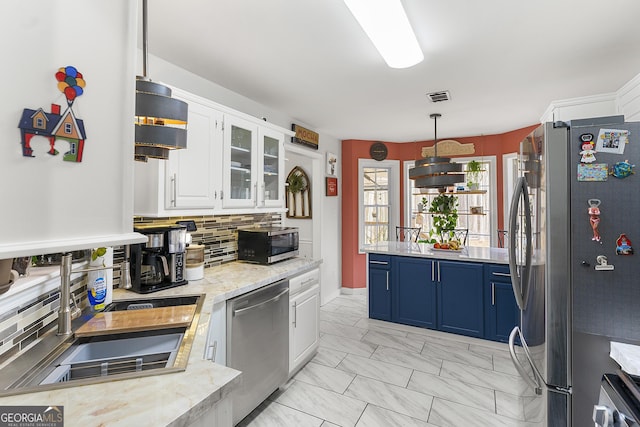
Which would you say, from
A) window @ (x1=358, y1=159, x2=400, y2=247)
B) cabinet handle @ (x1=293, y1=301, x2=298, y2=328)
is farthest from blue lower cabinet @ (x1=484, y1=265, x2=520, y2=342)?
window @ (x1=358, y1=159, x2=400, y2=247)

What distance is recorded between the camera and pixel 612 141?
139 centimetres

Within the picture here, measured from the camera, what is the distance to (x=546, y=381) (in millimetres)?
1451

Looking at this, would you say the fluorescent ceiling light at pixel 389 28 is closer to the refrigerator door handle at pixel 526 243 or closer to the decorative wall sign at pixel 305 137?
the refrigerator door handle at pixel 526 243

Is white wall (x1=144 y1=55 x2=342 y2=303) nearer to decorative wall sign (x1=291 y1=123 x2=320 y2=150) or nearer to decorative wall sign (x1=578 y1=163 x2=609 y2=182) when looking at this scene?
decorative wall sign (x1=291 y1=123 x2=320 y2=150)

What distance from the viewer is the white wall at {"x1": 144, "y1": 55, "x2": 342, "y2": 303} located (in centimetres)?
241

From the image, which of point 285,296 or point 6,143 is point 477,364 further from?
point 6,143

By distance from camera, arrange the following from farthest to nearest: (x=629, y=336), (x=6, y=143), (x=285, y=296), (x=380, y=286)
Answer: (x=380, y=286) < (x=285, y=296) < (x=629, y=336) < (x=6, y=143)

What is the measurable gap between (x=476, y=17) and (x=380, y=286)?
2.81 m

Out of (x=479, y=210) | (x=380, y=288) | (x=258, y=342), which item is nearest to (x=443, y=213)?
(x=380, y=288)

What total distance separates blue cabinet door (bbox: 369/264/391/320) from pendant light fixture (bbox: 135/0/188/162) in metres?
2.97

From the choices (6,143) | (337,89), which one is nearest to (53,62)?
(6,143)

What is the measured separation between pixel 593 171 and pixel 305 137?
3.10 metres

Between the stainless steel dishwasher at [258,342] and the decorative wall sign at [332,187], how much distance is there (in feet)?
8.11

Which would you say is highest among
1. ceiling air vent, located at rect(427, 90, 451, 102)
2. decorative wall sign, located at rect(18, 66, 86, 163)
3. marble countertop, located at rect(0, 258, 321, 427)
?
ceiling air vent, located at rect(427, 90, 451, 102)
